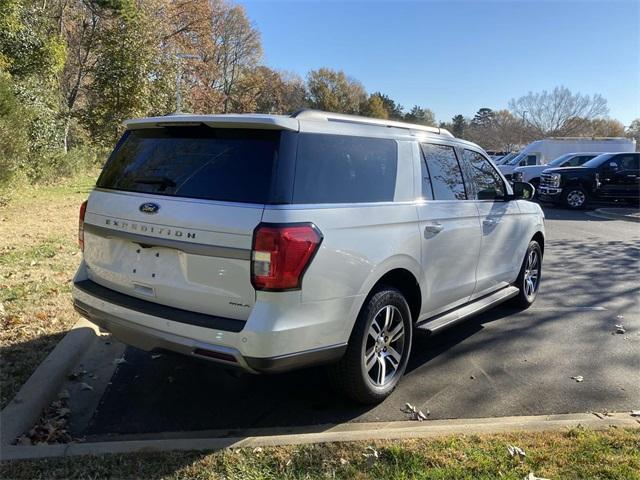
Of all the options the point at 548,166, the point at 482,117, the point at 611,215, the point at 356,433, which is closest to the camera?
the point at 356,433

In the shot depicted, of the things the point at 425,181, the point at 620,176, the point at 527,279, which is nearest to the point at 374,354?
the point at 425,181

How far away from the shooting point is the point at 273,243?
284 centimetres

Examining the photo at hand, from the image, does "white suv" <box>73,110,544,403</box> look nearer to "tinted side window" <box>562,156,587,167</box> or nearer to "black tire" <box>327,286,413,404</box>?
"black tire" <box>327,286,413,404</box>

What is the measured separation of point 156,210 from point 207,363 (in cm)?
96

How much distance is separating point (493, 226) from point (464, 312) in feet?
3.18

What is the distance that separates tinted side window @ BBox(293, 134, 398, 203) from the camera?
3.14 m

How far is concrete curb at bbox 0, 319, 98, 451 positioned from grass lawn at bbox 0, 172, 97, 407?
8 cm

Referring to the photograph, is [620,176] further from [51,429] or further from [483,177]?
[51,429]

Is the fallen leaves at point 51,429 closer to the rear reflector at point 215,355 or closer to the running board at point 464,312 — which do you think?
the rear reflector at point 215,355

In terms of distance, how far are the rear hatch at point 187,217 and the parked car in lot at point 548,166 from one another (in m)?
19.7

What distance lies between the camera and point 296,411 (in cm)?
366

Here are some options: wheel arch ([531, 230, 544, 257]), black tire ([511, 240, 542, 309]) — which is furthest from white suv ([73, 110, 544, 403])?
wheel arch ([531, 230, 544, 257])

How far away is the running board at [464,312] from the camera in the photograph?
4141 mm

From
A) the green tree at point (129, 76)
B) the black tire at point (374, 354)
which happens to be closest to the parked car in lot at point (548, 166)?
the green tree at point (129, 76)
